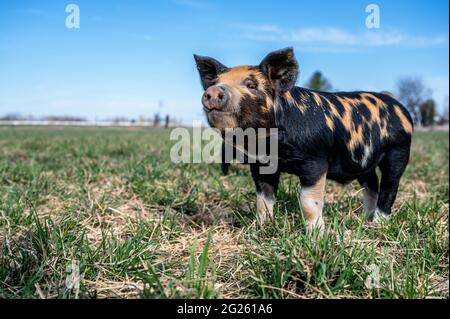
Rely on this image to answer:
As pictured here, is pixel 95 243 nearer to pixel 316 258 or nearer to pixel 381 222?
pixel 316 258

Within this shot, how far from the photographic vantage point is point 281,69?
9.41 ft

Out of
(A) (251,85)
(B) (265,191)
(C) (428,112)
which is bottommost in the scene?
(B) (265,191)

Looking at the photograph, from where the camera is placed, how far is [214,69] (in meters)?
3.07

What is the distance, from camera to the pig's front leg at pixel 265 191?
10.9 ft

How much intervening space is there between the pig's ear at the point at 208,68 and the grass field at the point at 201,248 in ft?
3.61

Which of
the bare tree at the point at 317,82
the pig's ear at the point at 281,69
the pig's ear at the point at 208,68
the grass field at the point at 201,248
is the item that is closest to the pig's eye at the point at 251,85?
the pig's ear at the point at 281,69

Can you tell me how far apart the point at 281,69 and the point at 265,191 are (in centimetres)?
100

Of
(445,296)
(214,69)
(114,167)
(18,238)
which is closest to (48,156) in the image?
(114,167)

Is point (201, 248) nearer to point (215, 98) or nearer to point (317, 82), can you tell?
point (215, 98)

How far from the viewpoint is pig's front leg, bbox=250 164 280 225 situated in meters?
3.31

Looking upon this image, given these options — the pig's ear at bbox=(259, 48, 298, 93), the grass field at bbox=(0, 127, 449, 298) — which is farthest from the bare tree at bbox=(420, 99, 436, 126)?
the pig's ear at bbox=(259, 48, 298, 93)

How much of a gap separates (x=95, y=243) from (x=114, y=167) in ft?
11.1

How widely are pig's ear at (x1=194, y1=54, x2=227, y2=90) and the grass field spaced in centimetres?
110

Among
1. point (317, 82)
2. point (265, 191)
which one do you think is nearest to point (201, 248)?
point (265, 191)
